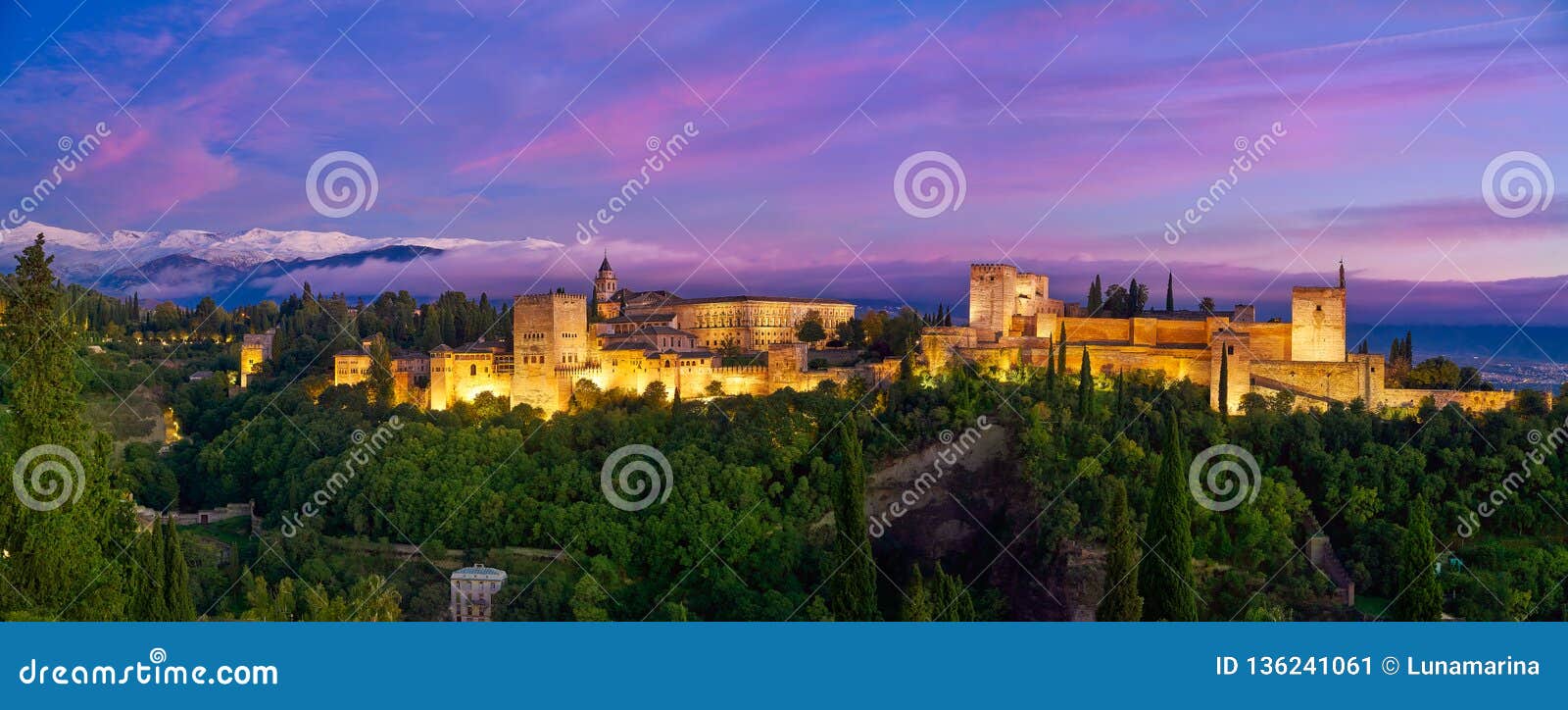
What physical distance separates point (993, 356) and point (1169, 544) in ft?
40.1

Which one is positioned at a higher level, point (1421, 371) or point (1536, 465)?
point (1421, 371)

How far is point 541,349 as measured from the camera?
87.7 feet

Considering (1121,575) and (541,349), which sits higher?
(541,349)

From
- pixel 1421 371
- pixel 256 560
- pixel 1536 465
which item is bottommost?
pixel 256 560

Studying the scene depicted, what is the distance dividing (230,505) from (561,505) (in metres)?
8.27

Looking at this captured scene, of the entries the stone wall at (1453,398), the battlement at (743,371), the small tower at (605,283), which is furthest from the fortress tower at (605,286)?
the stone wall at (1453,398)

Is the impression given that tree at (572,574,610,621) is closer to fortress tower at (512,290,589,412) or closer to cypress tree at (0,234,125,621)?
cypress tree at (0,234,125,621)

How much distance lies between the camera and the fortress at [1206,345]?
75.1 ft

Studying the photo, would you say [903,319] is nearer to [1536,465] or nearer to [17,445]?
[1536,465]

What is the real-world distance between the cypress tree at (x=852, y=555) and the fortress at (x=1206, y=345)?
8851 millimetres

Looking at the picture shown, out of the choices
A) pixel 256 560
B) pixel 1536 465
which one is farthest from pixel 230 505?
pixel 1536 465

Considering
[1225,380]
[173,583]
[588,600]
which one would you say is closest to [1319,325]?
[1225,380]

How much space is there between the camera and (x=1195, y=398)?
2280 cm

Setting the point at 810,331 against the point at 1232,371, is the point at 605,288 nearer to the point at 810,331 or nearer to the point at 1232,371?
the point at 810,331
